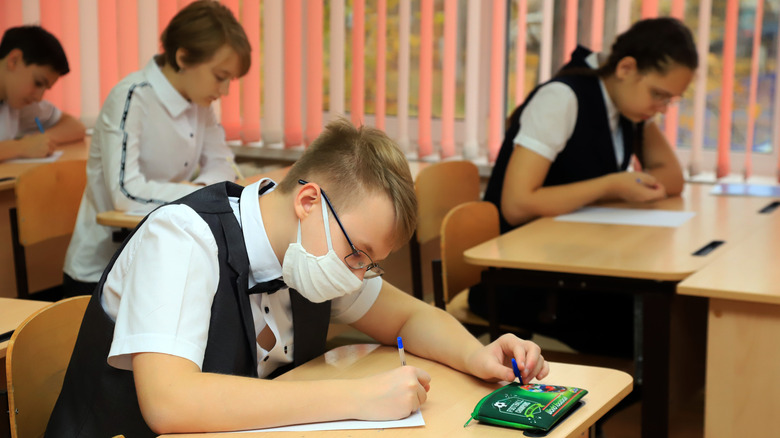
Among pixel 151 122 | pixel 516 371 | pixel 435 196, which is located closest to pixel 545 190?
pixel 435 196

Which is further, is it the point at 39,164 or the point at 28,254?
the point at 28,254

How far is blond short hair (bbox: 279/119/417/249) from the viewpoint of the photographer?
3.94ft

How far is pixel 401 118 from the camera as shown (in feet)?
12.6

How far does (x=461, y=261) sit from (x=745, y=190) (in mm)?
1229

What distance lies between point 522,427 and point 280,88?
10.6 feet

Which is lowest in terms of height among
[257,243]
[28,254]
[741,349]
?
[28,254]

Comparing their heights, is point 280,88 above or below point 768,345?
above

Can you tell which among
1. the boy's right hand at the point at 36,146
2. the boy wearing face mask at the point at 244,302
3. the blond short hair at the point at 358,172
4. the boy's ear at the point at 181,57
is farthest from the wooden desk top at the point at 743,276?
the boy's right hand at the point at 36,146

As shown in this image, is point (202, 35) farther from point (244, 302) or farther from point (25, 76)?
point (244, 302)

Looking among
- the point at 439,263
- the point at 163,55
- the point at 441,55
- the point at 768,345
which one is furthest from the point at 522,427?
the point at 441,55

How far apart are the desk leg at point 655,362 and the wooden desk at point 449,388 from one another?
0.65 m

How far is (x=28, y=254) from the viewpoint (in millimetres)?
3154

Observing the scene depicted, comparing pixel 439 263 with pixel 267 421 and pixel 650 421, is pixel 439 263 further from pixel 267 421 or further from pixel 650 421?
pixel 267 421

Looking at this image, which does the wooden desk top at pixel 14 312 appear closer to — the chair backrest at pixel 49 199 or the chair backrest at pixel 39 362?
the chair backrest at pixel 39 362
